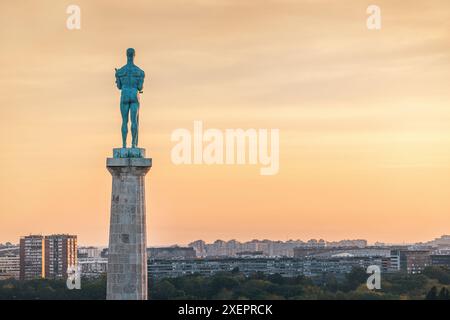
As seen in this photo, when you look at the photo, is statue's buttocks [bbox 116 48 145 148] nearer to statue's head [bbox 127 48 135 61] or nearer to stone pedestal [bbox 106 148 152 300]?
statue's head [bbox 127 48 135 61]

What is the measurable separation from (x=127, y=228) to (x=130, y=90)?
5400 mm

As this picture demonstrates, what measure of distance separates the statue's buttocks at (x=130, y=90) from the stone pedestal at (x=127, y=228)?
1.48 meters

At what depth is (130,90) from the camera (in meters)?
51.8

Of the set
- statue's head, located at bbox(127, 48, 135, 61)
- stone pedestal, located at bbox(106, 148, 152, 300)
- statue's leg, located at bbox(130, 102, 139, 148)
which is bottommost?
stone pedestal, located at bbox(106, 148, 152, 300)

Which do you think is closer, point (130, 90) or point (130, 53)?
point (130, 53)

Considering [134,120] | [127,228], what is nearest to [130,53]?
[134,120]

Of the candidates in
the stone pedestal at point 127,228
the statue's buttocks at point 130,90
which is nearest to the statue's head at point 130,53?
the statue's buttocks at point 130,90

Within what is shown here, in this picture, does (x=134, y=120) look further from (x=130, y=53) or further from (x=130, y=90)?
(x=130, y=53)

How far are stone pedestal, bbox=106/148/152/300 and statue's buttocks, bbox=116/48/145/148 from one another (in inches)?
58.3

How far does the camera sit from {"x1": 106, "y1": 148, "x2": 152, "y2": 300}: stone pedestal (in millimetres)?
50094

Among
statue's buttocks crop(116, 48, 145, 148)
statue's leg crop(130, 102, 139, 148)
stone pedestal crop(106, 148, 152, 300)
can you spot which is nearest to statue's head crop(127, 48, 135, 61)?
statue's buttocks crop(116, 48, 145, 148)

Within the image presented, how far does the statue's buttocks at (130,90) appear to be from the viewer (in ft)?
170
